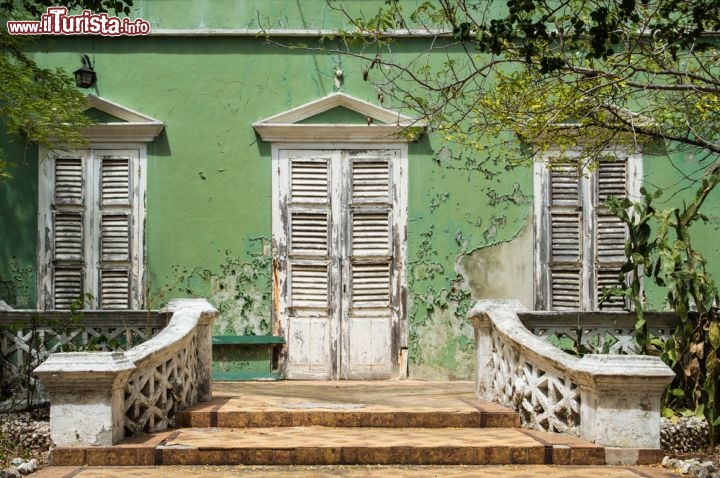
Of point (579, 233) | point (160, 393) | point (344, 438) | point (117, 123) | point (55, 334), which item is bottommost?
point (344, 438)

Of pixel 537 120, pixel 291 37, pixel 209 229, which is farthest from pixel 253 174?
pixel 537 120

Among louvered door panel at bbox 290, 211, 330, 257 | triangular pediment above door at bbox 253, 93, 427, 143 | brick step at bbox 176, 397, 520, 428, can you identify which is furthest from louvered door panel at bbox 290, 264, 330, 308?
brick step at bbox 176, 397, 520, 428

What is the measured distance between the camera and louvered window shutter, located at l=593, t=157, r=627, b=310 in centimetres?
1196

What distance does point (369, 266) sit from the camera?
11.9 metres

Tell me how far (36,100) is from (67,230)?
201 centimetres

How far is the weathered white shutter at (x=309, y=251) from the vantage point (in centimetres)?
1184

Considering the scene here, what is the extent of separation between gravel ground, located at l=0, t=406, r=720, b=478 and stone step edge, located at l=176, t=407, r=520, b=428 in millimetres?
1152

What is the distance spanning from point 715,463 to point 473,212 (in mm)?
Result: 4953

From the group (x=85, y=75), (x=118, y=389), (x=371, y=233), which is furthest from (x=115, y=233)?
(x=118, y=389)

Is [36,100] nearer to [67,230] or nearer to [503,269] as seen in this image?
[67,230]

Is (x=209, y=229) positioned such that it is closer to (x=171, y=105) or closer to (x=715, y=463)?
(x=171, y=105)

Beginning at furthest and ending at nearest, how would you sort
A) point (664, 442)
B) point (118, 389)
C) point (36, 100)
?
point (36, 100), point (664, 442), point (118, 389)

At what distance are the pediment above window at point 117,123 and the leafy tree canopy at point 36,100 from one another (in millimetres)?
269

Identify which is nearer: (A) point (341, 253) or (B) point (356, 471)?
(B) point (356, 471)
